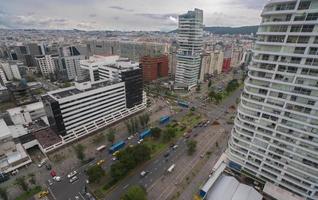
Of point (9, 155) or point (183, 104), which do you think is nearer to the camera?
point (9, 155)

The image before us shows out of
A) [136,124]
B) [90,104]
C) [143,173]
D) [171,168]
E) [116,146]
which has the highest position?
[90,104]

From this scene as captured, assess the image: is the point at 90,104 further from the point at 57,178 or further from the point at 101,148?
the point at 57,178

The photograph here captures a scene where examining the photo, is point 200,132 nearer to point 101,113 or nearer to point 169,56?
point 101,113

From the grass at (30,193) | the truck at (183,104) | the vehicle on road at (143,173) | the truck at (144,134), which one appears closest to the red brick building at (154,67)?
the truck at (183,104)

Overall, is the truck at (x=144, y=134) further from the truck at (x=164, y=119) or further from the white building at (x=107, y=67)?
the white building at (x=107, y=67)

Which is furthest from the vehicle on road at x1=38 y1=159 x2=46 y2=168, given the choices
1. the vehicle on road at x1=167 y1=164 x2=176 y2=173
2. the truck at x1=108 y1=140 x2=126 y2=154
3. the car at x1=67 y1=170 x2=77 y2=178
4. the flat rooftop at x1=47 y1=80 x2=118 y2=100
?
the vehicle on road at x1=167 y1=164 x2=176 y2=173

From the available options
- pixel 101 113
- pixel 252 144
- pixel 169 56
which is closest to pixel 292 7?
pixel 252 144

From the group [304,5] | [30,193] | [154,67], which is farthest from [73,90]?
[154,67]
